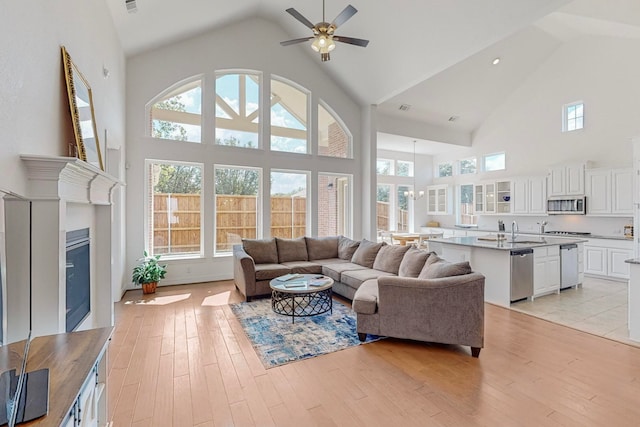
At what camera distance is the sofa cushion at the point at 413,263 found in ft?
12.2

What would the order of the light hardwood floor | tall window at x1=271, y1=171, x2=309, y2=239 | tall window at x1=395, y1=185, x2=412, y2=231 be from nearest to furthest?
the light hardwood floor < tall window at x1=271, y1=171, x2=309, y2=239 < tall window at x1=395, y1=185, x2=412, y2=231

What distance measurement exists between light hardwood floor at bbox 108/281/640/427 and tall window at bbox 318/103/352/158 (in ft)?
16.2

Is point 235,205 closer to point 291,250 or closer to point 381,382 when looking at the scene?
point 291,250

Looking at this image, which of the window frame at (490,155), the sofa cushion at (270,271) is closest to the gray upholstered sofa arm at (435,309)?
the sofa cushion at (270,271)

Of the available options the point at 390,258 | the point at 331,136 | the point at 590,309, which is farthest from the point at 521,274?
the point at 331,136

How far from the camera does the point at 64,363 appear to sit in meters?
1.28

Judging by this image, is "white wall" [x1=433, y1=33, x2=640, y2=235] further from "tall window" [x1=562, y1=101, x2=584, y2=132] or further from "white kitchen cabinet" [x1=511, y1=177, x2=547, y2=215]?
"white kitchen cabinet" [x1=511, y1=177, x2=547, y2=215]

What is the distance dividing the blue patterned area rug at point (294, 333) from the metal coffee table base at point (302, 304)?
0.28 ft

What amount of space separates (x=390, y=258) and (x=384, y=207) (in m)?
5.60

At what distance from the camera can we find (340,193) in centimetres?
750

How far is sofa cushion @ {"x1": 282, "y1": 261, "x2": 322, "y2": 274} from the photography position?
16.4ft

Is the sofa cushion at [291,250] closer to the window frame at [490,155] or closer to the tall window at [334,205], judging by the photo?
the tall window at [334,205]

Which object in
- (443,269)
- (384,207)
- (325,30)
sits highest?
(325,30)

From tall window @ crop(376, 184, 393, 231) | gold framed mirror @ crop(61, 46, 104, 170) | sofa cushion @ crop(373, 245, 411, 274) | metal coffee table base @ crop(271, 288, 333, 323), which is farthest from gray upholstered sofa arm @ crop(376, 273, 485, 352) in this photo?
tall window @ crop(376, 184, 393, 231)
